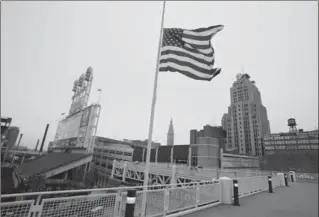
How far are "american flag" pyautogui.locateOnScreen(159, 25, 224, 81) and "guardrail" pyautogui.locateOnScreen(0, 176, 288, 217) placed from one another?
15.5 ft

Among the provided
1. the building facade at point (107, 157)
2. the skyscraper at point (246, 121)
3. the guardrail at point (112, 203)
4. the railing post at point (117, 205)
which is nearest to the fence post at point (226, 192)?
the guardrail at point (112, 203)

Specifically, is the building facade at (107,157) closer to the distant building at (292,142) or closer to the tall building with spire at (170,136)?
the distant building at (292,142)

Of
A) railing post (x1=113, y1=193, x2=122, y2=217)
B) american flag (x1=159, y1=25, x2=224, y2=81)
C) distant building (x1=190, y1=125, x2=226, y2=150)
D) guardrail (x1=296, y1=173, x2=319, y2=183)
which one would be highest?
distant building (x1=190, y1=125, x2=226, y2=150)

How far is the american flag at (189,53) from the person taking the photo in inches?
300

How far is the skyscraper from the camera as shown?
98.2 metres

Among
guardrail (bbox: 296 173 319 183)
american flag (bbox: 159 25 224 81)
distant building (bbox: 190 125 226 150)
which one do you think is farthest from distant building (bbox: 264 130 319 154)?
american flag (bbox: 159 25 224 81)

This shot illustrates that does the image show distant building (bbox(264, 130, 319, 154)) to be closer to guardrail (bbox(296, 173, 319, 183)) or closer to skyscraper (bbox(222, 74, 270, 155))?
skyscraper (bbox(222, 74, 270, 155))

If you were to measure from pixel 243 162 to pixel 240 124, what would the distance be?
5111 cm

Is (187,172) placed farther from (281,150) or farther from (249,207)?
(281,150)

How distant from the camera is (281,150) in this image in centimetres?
6919

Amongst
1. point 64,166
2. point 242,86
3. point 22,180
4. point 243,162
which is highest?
point 242,86

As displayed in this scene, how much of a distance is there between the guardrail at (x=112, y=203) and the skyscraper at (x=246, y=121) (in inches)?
3984

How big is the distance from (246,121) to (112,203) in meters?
112

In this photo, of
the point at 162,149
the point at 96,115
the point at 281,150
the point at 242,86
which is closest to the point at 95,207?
the point at 96,115
